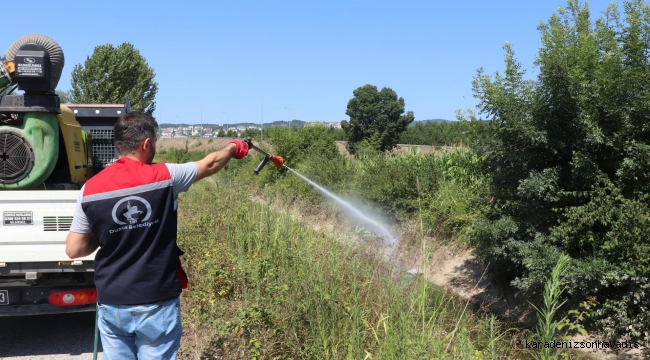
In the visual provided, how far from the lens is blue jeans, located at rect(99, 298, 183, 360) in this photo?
10.4 feet

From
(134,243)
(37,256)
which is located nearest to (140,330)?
(134,243)

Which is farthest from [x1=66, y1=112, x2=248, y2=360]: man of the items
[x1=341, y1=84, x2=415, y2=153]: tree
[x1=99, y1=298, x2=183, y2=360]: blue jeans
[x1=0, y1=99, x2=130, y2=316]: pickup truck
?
[x1=341, y1=84, x2=415, y2=153]: tree

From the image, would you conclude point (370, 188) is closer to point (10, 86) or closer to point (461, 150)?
point (461, 150)

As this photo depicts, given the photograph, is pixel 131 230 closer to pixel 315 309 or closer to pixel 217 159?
pixel 217 159

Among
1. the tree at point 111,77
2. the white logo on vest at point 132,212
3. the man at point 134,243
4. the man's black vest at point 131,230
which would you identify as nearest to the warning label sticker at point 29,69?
the man at point 134,243

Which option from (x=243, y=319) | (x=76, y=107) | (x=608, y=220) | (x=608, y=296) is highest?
(x=76, y=107)

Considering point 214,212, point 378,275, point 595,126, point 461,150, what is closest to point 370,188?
point 461,150

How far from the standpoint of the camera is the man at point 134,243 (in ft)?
10.2

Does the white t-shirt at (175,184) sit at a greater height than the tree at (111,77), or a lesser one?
lesser

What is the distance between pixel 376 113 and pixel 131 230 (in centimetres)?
5255

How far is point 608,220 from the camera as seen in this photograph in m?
7.59

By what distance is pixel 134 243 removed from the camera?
3.14 metres

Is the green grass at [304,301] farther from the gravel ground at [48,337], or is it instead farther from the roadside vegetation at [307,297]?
the gravel ground at [48,337]

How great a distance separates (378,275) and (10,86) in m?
4.70
